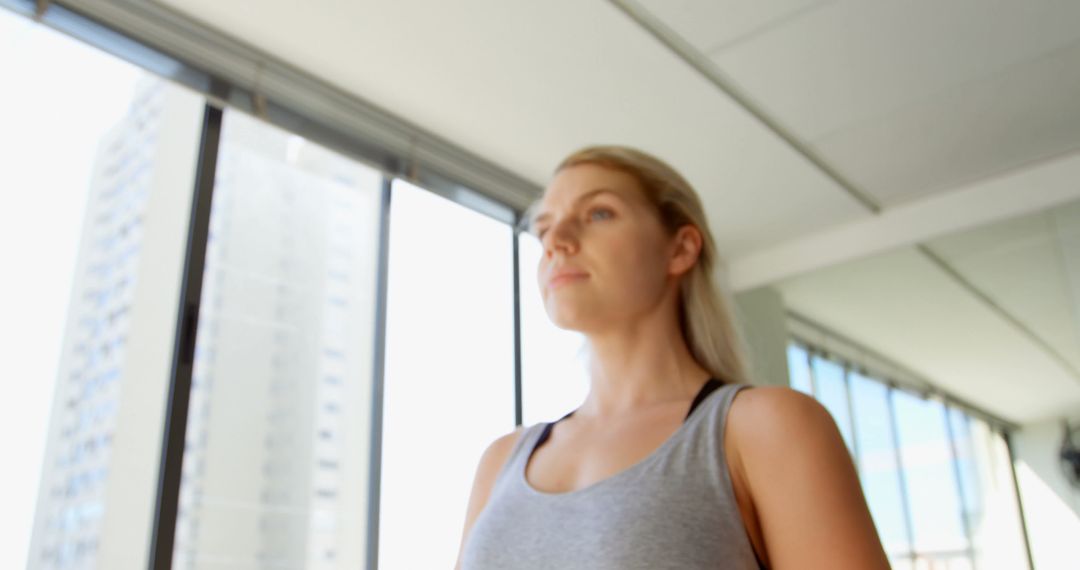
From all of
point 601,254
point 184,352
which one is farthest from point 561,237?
point 184,352

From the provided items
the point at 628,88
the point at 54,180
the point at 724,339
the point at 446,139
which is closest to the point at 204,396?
the point at 54,180

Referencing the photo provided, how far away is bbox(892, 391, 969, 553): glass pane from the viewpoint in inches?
141

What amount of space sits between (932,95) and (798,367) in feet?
4.54

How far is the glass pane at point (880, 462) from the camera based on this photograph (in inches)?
145

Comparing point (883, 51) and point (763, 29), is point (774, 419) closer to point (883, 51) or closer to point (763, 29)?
point (763, 29)

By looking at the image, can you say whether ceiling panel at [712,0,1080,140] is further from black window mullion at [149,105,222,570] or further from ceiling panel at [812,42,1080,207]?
black window mullion at [149,105,222,570]

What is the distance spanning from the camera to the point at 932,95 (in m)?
3.02

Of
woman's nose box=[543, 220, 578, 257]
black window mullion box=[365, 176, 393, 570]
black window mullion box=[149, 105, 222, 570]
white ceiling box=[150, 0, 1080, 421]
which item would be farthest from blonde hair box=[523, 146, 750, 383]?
black window mullion box=[365, 176, 393, 570]

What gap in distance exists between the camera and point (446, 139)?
3191 millimetres

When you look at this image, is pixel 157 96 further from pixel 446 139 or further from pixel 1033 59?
pixel 1033 59

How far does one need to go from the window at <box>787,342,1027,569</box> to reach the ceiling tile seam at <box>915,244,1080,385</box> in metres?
0.36

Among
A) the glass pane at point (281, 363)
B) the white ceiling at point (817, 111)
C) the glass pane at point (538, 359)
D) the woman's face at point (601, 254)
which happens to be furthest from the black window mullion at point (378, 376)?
the woman's face at point (601, 254)

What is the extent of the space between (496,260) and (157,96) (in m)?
1.40

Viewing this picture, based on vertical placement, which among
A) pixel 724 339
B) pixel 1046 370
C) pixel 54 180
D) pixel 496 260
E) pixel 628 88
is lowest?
pixel 724 339
